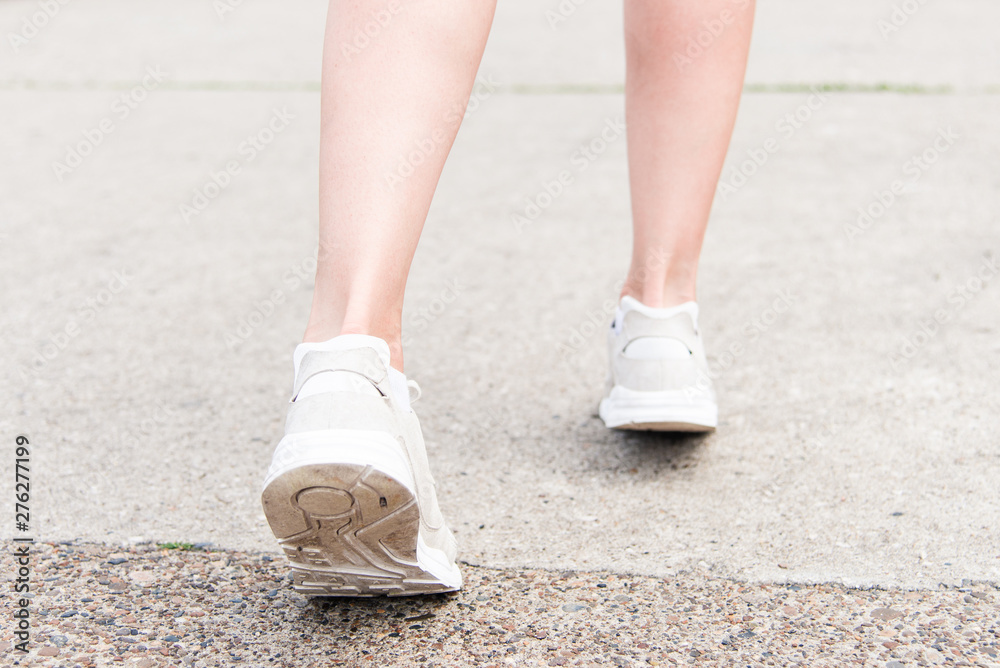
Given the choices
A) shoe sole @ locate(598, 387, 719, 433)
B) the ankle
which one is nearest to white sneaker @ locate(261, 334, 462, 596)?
shoe sole @ locate(598, 387, 719, 433)

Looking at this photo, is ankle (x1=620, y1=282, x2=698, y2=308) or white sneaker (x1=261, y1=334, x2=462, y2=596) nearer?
white sneaker (x1=261, y1=334, x2=462, y2=596)

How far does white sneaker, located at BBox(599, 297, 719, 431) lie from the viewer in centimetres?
146

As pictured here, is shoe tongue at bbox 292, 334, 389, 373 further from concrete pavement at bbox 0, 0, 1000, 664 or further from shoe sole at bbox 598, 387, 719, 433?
shoe sole at bbox 598, 387, 719, 433

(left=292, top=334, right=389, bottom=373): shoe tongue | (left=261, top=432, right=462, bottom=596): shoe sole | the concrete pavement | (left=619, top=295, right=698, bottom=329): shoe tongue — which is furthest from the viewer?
(left=619, top=295, right=698, bottom=329): shoe tongue

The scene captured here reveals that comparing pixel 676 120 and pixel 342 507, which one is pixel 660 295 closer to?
pixel 676 120

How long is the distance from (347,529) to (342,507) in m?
0.03

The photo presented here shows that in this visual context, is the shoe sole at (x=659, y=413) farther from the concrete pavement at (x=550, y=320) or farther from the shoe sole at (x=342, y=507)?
the shoe sole at (x=342, y=507)

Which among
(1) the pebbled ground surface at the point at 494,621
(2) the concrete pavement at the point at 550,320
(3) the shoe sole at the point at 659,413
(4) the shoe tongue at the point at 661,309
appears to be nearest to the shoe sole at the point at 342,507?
(1) the pebbled ground surface at the point at 494,621

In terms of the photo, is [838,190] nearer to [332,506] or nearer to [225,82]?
[332,506]

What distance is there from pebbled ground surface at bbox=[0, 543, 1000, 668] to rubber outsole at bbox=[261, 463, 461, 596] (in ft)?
0.23

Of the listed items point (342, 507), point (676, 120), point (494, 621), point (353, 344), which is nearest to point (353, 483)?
point (342, 507)

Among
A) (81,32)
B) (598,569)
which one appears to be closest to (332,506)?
(598,569)

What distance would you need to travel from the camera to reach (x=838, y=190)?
115 inches

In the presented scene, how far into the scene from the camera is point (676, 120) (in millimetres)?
1473
